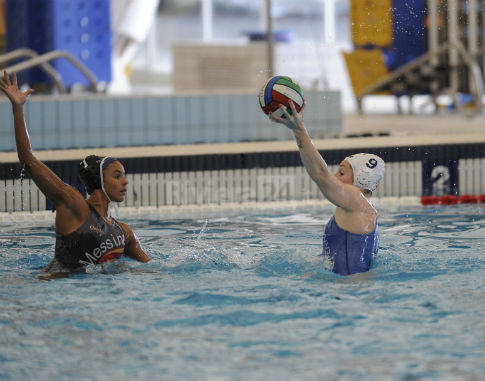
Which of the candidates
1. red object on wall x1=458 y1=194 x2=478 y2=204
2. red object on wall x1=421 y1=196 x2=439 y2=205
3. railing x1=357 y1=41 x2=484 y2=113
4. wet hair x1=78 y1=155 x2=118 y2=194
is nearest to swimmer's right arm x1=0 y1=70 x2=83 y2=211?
wet hair x1=78 y1=155 x2=118 y2=194

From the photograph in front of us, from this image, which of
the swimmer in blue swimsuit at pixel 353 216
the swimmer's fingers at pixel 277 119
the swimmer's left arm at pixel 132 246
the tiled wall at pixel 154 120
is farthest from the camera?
the tiled wall at pixel 154 120

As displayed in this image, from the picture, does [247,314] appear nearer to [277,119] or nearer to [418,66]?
[277,119]

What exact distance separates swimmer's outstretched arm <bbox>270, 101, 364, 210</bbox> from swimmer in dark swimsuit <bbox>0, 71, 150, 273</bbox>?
0.82m

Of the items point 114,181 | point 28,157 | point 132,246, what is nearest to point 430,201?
point 132,246

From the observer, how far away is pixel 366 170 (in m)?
3.40

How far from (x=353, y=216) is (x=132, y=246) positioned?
1078 millimetres

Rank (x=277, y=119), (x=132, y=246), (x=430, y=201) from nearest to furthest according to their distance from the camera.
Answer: (x=277, y=119), (x=132, y=246), (x=430, y=201)

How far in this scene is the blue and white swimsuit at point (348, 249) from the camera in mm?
3484

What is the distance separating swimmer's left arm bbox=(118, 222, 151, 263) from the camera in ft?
12.4

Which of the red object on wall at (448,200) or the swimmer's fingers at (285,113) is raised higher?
the swimmer's fingers at (285,113)

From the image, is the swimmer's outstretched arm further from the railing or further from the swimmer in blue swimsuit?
the railing

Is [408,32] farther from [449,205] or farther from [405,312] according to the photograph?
[405,312]

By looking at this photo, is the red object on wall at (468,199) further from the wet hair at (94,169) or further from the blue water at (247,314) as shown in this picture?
the wet hair at (94,169)

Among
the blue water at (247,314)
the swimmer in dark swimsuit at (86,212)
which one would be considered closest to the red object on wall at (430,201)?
the blue water at (247,314)
